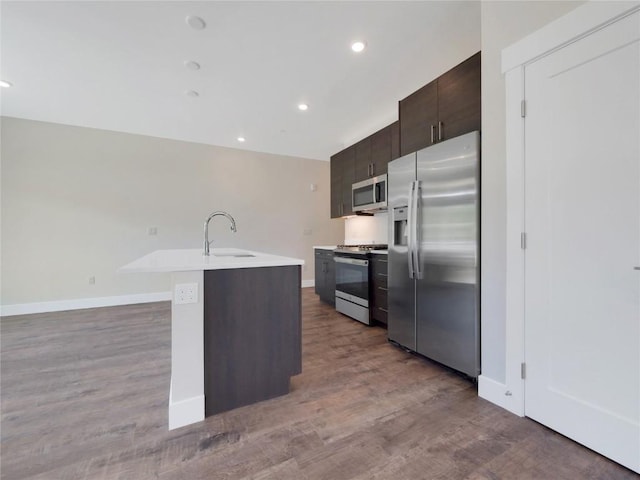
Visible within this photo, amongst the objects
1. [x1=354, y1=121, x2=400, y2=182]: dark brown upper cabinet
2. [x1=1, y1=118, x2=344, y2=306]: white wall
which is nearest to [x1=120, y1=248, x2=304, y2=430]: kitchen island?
[x1=354, y1=121, x2=400, y2=182]: dark brown upper cabinet

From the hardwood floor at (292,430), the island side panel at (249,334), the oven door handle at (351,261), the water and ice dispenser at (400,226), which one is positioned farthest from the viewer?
the oven door handle at (351,261)

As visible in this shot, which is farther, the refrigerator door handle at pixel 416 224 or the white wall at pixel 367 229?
the white wall at pixel 367 229

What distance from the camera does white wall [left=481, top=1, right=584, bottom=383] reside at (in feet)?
5.65

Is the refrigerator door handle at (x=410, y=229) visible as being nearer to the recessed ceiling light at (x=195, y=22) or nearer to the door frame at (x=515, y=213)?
the door frame at (x=515, y=213)

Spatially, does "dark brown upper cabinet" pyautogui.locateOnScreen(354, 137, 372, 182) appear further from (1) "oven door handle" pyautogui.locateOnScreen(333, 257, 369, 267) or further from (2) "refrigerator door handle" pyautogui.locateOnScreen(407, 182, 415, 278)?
(2) "refrigerator door handle" pyautogui.locateOnScreen(407, 182, 415, 278)

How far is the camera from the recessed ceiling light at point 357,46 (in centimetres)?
235

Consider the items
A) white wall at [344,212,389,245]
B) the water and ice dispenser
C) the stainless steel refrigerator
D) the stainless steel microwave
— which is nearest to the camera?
the stainless steel refrigerator

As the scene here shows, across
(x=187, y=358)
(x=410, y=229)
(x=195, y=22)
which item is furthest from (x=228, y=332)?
(x=195, y=22)

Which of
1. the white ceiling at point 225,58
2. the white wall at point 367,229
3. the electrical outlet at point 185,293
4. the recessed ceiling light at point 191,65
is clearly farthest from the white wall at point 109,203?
the electrical outlet at point 185,293

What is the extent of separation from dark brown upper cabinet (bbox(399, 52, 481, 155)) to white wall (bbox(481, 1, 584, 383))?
186mm

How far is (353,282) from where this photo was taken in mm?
3545

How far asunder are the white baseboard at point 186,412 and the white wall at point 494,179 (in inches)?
72.0

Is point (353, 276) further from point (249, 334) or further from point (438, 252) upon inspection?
point (249, 334)

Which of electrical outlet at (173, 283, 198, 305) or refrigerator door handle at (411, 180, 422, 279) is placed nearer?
electrical outlet at (173, 283, 198, 305)
